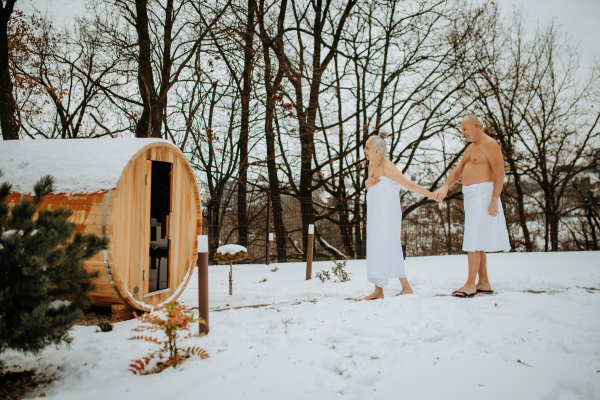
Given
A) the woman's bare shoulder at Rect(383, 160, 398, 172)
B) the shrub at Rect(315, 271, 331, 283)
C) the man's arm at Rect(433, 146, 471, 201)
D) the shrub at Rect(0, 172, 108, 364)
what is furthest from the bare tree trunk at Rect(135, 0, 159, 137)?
the shrub at Rect(0, 172, 108, 364)

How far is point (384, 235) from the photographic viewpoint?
438cm

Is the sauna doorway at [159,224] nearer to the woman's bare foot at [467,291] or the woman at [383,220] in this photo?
the woman at [383,220]

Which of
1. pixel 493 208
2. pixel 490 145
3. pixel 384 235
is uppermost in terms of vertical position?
pixel 490 145

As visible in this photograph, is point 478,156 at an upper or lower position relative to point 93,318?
upper

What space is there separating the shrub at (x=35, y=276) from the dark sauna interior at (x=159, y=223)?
2.92 m

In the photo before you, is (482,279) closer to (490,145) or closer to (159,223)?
(490,145)

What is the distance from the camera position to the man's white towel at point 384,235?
435 centimetres

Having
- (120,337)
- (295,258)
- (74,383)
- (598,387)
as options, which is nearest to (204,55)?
(295,258)

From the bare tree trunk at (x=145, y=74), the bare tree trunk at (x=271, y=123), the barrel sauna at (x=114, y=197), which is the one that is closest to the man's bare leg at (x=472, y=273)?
the barrel sauna at (x=114, y=197)

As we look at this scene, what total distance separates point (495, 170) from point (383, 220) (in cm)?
142

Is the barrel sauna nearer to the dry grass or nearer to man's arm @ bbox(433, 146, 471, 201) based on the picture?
the dry grass

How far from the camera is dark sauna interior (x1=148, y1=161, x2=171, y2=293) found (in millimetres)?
5336

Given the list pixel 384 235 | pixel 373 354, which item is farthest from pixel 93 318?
pixel 384 235

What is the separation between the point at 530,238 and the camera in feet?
50.6
